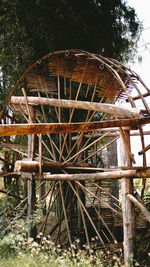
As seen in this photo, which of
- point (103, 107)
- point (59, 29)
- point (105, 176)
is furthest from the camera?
point (59, 29)

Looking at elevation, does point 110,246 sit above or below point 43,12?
below

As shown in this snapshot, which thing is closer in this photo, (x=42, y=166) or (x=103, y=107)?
(x=103, y=107)

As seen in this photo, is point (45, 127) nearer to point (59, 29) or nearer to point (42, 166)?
point (42, 166)

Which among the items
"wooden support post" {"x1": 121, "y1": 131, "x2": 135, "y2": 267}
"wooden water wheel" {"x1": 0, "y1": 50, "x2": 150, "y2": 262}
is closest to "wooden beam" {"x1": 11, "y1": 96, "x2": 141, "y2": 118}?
"wooden water wheel" {"x1": 0, "y1": 50, "x2": 150, "y2": 262}

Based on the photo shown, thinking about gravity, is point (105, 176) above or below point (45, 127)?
below

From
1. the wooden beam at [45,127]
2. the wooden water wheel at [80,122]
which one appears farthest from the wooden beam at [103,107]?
the wooden beam at [45,127]

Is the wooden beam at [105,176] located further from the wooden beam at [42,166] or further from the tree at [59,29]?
the tree at [59,29]

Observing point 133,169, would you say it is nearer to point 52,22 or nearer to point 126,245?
point 126,245

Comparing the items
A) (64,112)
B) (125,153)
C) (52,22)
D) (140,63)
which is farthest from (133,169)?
(140,63)

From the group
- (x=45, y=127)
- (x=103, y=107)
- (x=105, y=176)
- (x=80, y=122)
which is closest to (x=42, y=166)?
(x=80, y=122)

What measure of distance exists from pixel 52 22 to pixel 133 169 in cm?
447

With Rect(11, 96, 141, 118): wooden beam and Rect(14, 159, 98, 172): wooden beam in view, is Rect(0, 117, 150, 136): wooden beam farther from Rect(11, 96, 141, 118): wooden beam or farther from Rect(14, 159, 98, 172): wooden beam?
Rect(14, 159, 98, 172): wooden beam

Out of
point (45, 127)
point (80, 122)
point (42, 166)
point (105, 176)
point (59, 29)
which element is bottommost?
point (105, 176)

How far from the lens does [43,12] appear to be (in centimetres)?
640
